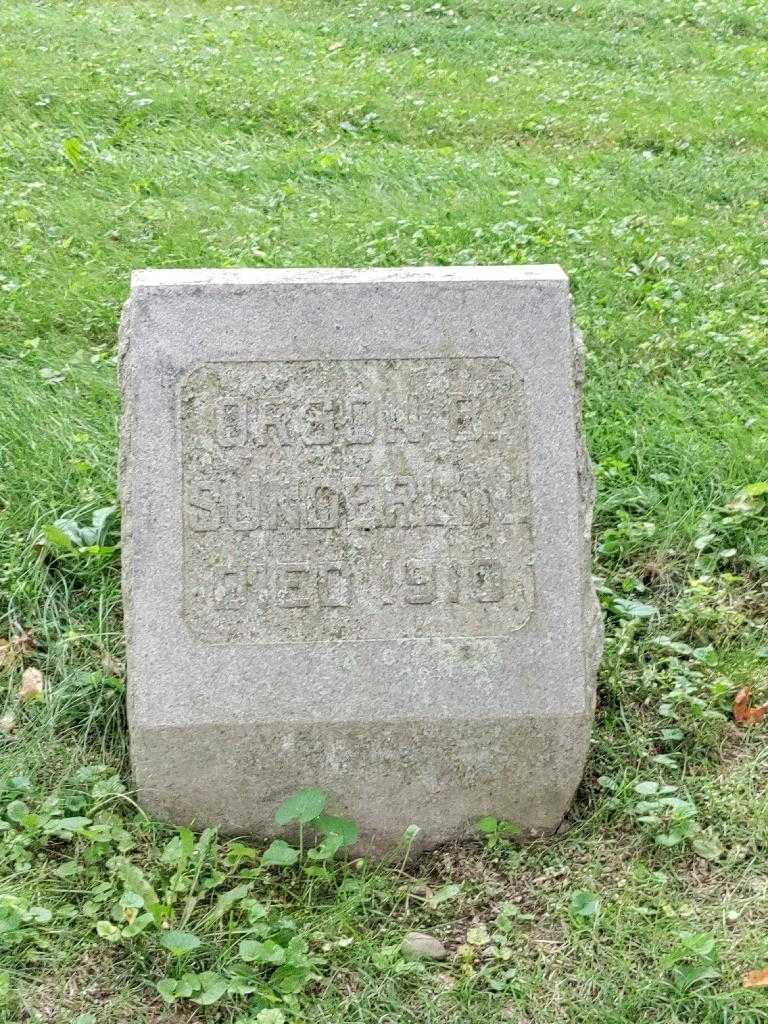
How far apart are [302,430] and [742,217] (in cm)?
338

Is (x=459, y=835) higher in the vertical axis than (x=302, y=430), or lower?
lower

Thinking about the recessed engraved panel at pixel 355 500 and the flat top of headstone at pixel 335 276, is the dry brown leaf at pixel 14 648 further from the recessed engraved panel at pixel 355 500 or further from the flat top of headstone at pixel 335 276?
the flat top of headstone at pixel 335 276

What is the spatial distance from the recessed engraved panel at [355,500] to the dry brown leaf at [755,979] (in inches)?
32.3

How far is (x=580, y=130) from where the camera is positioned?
6363 millimetres

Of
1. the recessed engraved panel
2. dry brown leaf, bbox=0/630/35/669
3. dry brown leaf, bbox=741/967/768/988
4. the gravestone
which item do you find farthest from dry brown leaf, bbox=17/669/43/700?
dry brown leaf, bbox=741/967/768/988

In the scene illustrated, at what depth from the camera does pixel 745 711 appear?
298cm

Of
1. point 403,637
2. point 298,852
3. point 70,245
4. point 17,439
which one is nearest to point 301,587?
point 403,637

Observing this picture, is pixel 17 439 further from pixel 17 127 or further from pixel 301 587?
pixel 17 127

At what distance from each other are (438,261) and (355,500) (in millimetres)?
2367

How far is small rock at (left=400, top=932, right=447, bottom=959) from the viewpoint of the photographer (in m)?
2.37

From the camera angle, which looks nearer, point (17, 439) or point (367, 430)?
point (367, 430)

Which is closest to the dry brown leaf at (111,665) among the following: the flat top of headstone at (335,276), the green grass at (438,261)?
the green grass at (438,261)

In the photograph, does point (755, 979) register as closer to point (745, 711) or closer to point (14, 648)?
point (745, 711)

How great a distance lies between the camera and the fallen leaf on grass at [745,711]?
9.75 ft
